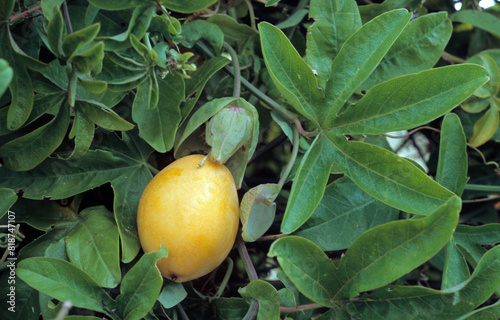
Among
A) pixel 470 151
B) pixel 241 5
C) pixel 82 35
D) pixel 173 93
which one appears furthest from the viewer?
pixel 470 151

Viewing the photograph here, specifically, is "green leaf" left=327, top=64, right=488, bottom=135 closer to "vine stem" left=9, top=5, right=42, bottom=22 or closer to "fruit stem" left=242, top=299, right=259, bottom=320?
"fruit stem" left=242, top=299, right=259, bottom=320

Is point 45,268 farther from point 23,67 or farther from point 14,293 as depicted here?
point 23,67

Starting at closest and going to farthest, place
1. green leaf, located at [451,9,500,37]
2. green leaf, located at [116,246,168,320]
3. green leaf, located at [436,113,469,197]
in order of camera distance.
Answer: green leaf, located at [116,246,168,320], green leaf, located at [436,113,469,197], green leaf, located at [451,9,500,37]

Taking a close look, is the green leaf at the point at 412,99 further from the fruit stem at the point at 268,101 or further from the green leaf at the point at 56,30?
the green leaf at the point at 56,30

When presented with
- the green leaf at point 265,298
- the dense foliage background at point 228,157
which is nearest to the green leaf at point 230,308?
the dense foliage background at point 228,157

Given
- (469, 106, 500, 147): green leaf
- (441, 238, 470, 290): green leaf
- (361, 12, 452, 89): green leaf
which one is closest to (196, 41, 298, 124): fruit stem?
(361, 12, 452, 89): green leaf

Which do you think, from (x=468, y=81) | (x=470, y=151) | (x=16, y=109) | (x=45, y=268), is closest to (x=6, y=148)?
(x=16, y=109)

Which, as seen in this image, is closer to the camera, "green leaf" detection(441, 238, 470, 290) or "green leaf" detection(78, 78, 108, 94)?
"green leaf" detection(78, 78, 108, 94)
